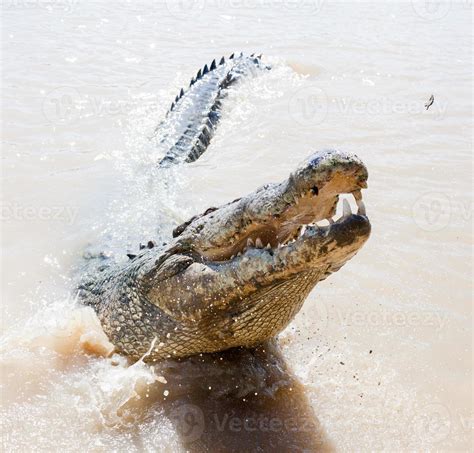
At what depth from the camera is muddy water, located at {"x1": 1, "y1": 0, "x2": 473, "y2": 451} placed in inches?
124

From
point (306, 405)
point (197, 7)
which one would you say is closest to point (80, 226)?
point (306, 405)

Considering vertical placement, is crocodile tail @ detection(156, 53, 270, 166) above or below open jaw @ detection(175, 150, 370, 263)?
below

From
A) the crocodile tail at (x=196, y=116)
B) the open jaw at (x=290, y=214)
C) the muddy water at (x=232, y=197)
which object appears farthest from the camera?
the crocodile tail at (x=196, y=116)

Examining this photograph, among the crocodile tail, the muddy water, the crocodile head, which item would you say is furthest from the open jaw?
the crocodile tail

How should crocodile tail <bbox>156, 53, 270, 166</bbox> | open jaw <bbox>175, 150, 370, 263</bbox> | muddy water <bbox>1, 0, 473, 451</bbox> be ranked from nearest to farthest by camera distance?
open jaw <bbox>175, 150, 370, 263</bbox>
muddy water <bbox>1, 0, 473, 451</bbox>
crocodile tail <bbox>156, 53, 270, 166</bbox>

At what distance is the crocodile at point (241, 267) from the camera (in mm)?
2283

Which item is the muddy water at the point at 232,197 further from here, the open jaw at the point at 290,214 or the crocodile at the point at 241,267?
the open jaw at the point at 290,214

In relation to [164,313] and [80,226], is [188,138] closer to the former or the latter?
[80,226]

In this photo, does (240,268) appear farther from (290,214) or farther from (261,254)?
(290,214)

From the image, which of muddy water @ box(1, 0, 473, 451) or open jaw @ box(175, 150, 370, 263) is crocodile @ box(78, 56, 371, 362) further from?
muddy water @ box(1, 0, 473, 451)

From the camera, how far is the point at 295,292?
2.82m

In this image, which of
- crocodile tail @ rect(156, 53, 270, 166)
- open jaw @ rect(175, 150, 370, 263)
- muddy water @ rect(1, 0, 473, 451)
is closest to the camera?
open jaw @ rect(175, 150, 370, 263)

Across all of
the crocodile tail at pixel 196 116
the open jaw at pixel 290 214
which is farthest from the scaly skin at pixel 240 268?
the crocodile tail at pixel 196 116

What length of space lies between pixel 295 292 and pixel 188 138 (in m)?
4.39
